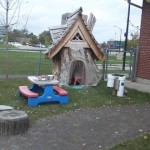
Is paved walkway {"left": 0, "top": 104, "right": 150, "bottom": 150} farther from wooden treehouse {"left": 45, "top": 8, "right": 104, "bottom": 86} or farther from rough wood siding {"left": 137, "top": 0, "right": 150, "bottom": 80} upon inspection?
rough wood siding {"left": 137, "top": 0, "right": 150, "bottom": 80}

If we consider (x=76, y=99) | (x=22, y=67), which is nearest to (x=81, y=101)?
(x=76, y=99)

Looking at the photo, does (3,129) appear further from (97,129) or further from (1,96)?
(1,96)

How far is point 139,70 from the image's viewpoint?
14680 millimetres

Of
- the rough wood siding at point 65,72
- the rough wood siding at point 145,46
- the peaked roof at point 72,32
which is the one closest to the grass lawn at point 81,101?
the rough wood siding at point 65,72

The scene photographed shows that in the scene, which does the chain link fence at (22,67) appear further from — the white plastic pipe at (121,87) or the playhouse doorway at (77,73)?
the white plastic pipe at (121,87)

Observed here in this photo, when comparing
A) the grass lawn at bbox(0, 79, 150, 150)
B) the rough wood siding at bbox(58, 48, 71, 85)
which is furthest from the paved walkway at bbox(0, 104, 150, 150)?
the rough wood siding at bbox(58, 48, 71, 85)

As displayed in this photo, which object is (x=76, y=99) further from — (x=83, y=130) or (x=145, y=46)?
(x=145, y=46)

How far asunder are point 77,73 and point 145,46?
311 cm

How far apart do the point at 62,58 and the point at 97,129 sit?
6.05 m

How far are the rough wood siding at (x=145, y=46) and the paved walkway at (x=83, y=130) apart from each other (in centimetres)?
534

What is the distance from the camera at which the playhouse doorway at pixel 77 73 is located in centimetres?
1295

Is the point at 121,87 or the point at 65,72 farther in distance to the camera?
the point at 65,72

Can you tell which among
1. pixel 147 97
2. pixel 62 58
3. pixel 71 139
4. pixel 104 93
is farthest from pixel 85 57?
pixel 71 139

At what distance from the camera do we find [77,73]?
13.5 metres
